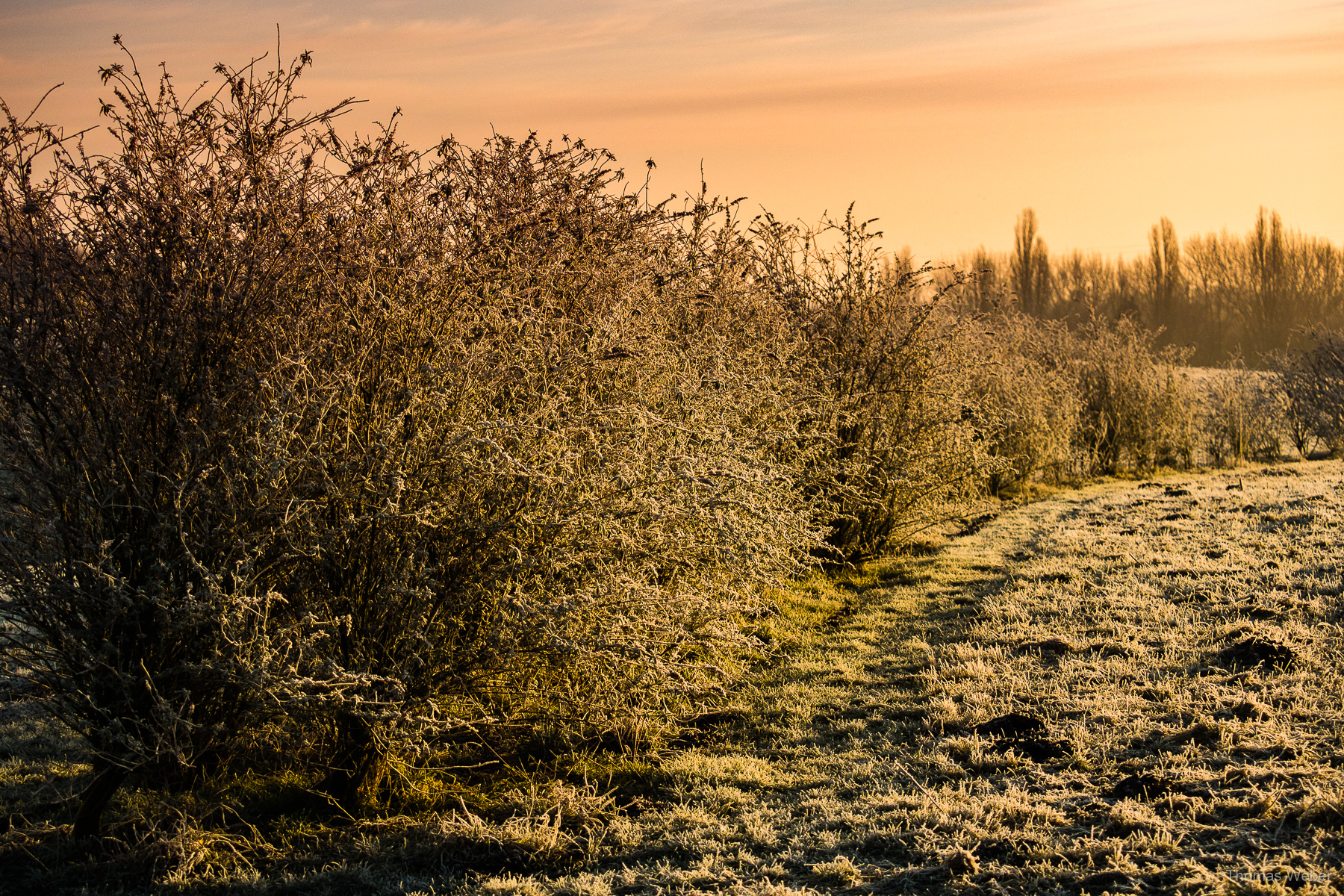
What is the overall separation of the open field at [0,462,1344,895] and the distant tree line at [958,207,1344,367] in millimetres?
38434

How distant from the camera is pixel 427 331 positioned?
466cm

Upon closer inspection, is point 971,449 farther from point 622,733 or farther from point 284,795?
point 284,795

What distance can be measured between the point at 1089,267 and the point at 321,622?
50.2 m

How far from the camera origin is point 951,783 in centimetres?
489

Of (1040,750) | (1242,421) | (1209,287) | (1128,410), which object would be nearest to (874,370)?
(1040,750)

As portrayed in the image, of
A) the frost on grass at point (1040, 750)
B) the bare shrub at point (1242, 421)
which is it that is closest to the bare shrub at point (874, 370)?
the frost on grass at point (1040, 750)

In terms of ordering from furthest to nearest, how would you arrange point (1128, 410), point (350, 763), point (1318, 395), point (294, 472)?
1. point (1318, 395)
2. point (1128, 410)
3. point (350, 763)
4. point (294, 472)

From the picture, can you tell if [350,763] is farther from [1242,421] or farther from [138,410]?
[1242,421]

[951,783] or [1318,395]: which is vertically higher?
[1318,395]

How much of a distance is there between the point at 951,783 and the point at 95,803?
431 cm

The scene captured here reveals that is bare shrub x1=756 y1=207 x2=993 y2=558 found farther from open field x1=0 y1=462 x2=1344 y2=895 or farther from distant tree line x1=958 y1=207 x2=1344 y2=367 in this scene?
distant tree line x1=958 y1=207 x2=1344 y2=367

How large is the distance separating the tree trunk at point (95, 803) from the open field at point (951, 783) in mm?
136

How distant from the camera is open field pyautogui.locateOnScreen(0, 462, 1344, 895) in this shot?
3.92 m

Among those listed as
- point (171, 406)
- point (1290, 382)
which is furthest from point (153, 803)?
point (1290, 382)
